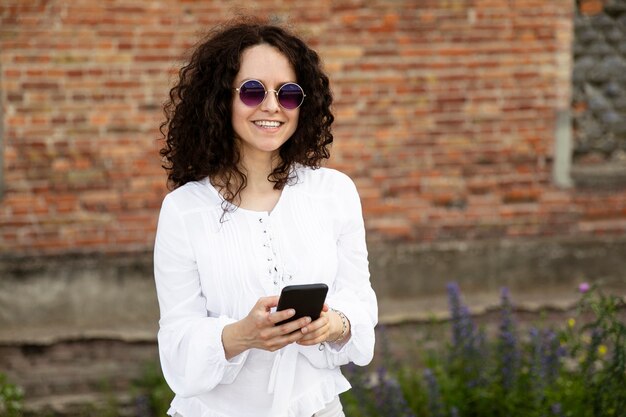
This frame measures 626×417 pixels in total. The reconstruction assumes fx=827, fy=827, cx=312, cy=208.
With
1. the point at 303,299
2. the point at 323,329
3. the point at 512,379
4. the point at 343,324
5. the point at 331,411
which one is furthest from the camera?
the point at 512,379

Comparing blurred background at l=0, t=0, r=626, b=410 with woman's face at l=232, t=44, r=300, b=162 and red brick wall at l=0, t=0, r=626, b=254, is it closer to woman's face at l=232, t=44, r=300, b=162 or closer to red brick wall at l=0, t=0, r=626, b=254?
red brick wall at l=0, t=0, r=626, b=254

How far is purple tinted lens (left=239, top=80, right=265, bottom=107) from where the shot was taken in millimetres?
2270

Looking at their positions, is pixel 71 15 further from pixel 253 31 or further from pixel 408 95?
pixel 253 31

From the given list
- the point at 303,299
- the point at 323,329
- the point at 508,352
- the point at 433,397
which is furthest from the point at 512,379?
the point at 303,299

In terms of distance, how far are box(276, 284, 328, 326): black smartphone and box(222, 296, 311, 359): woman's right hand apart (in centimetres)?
1

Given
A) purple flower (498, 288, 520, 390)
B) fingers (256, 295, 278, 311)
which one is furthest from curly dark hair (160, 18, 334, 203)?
purple flower (498, 288, 520, 390)

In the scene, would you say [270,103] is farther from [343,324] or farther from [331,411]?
[331,411]

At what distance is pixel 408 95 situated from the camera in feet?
18.0

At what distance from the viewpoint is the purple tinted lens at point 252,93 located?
227 cm

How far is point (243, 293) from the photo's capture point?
2268 mm

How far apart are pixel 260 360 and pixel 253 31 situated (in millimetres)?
926

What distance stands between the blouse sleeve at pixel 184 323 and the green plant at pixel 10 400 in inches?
115

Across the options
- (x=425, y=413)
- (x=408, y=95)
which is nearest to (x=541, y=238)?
(x=408, y=95)

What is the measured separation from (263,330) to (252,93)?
655 mm
